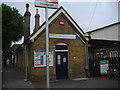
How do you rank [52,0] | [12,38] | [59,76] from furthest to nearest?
[12,38] → [59,76] → [52,0]

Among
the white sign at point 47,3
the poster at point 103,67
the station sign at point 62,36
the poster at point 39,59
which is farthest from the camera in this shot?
the poster at point 103,67

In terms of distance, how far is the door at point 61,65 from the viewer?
1235cm

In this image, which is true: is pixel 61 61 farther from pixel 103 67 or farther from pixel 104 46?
pixel 104 46

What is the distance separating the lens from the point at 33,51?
11.6 m

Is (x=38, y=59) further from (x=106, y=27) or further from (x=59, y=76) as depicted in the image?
(x=106, y=27)

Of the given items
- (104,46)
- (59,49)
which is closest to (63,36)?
(59,49)

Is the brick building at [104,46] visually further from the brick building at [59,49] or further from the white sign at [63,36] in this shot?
the white sign at [63,36]

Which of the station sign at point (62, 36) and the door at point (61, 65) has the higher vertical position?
the station sign at point (62, 36)

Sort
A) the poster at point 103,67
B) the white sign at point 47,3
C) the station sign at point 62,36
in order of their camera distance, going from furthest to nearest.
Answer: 1. the poster at point 103,67
2. the station sign at point 62,36
3. the white sign at point 47,3

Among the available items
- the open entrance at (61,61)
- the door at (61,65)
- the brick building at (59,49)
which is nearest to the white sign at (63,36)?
the brick building at (59,49)

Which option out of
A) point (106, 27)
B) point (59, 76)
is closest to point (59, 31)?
point (59, 76)

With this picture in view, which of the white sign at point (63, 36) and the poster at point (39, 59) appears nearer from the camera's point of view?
the poster at point (39, 59)

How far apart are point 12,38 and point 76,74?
16025mm

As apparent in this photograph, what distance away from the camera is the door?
12352mm
